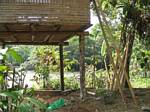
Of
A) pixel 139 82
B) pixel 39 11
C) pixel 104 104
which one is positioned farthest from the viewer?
pixel 139 82

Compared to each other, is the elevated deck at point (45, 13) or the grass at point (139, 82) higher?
the elevated deck at point (45, 13)

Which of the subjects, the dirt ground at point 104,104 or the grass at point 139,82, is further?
A: the grass at point 139,82

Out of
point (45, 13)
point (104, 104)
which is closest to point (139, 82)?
point (104, 104)

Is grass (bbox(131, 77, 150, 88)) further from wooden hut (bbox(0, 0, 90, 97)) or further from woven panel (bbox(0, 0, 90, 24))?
woven panel (bbox(0, 0, 90, 24))

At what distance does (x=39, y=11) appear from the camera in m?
8.02

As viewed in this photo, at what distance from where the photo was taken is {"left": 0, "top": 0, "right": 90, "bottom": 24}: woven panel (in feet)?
26.2

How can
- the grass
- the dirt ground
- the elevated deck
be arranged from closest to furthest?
the dirt ground
the elevated deck
the grass

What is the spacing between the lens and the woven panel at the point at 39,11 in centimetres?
800

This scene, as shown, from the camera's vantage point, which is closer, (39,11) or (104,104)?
(39,11)

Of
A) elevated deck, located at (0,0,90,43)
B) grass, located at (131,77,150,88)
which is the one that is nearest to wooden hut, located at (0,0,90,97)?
elevated deck, located at (0,0,90,43)

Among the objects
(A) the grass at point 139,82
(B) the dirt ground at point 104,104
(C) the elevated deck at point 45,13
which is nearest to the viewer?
(B) the dirt ground at point 104,104

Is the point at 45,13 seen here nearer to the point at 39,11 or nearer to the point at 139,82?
the point at 39,11

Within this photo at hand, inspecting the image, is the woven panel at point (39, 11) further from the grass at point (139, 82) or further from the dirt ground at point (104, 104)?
the grass at point (139, 82)

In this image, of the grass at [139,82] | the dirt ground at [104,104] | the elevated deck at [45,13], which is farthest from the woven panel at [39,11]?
the grass at [139,82]
